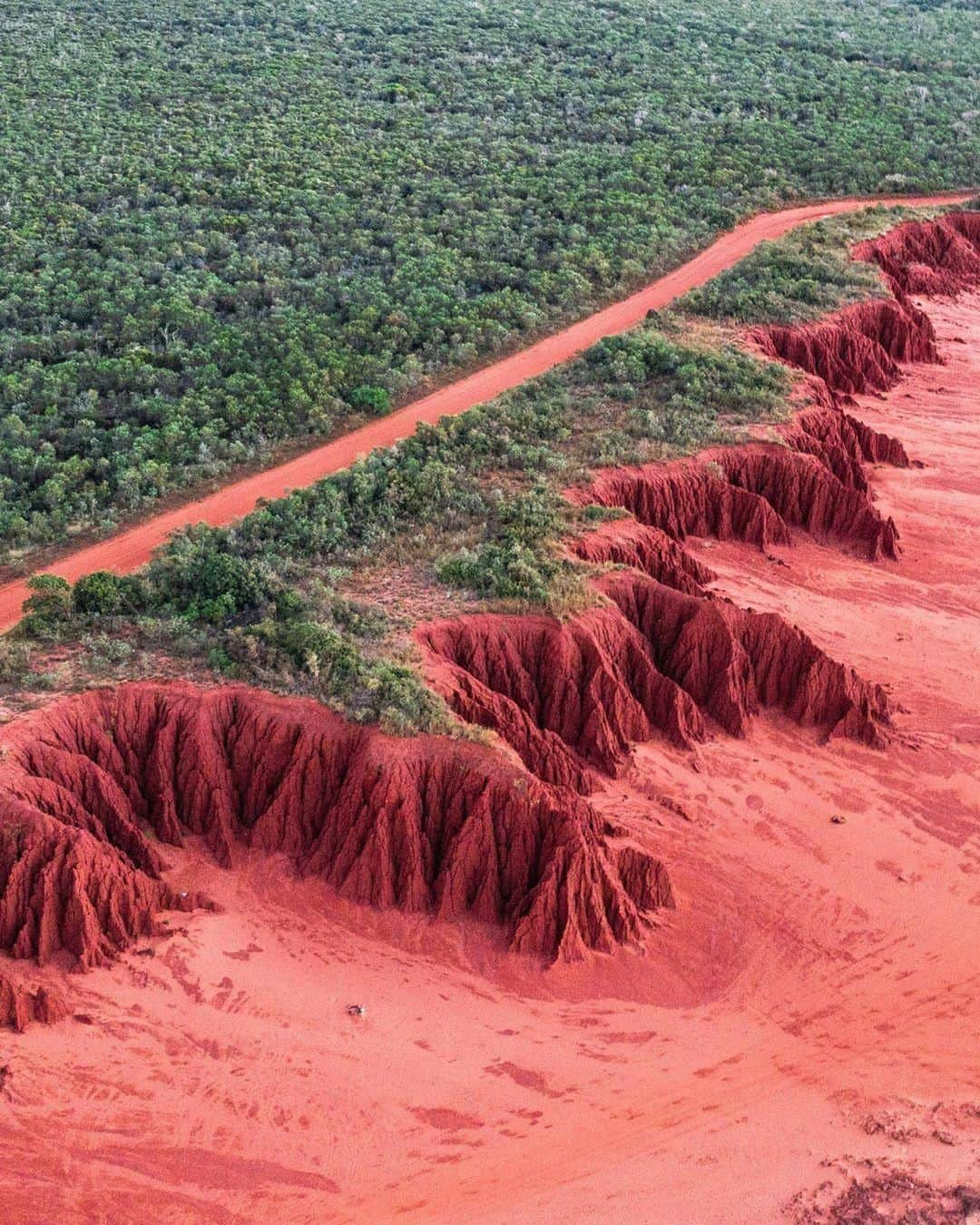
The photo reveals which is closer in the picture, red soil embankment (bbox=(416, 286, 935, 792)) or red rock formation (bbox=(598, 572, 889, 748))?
red soil embankment (bbox=(416, 286, 935, 792))

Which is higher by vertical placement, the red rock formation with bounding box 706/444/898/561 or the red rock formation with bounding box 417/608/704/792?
the red rock formation with bounding box 706/444/898/561

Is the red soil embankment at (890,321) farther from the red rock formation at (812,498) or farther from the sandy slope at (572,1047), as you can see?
the sandy slope at (572,1047)

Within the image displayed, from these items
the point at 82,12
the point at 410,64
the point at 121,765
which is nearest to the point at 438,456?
the point at 121,765

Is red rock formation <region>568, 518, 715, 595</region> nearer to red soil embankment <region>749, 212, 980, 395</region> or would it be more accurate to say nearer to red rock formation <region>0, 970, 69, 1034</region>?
red soil embankment <region>749, 212, 980, 395</region>

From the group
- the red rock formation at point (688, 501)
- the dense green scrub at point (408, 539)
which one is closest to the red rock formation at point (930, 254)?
the dense green scrub at point (408, 539)

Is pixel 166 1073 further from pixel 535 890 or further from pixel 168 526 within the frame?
pixel 168 526

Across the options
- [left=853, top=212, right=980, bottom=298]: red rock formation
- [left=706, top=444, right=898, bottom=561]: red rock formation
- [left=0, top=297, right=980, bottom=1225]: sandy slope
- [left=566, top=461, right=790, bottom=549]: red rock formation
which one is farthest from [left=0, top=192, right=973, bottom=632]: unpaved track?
[left=0, top=297, right=980, bottom=1225]: sandy slope
